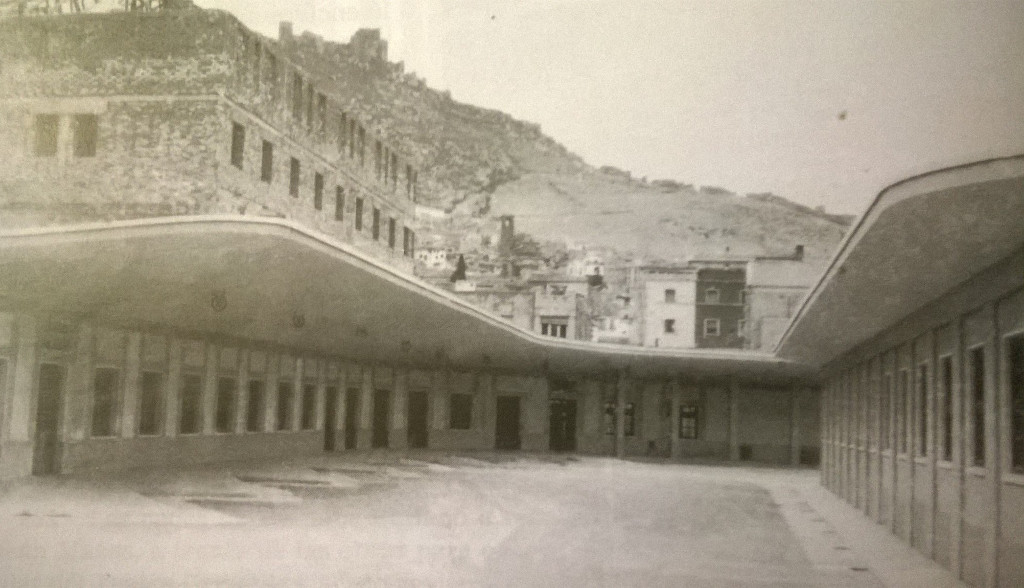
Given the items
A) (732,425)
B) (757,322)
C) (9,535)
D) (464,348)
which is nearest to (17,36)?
(9,535)

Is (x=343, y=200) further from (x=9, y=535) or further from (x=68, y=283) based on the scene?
(x=9, y=535)

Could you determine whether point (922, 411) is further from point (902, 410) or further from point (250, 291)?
point (250, 291)

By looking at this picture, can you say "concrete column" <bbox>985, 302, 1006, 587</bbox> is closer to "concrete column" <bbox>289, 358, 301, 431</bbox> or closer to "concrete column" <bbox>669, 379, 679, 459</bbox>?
"concrete column" <bbox>289, 358, 301, 431</bbox>

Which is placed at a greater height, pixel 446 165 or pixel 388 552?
pixel 446 165

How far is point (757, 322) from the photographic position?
25.4 m

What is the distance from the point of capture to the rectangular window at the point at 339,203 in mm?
17594

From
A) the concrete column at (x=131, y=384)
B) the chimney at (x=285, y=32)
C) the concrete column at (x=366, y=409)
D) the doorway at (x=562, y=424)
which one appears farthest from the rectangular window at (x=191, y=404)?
the doorway at (x=562, y=424)

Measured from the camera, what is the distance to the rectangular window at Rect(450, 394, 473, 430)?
3444 cm

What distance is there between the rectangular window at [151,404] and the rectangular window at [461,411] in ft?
51.3

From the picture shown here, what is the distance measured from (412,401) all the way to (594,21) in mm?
23114

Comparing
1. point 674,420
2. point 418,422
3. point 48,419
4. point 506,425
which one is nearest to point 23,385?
point 48,419

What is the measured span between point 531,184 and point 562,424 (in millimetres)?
22941

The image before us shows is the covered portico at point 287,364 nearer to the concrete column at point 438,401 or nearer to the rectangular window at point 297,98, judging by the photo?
the concrete column at point 438,401

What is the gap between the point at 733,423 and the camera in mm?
34844
